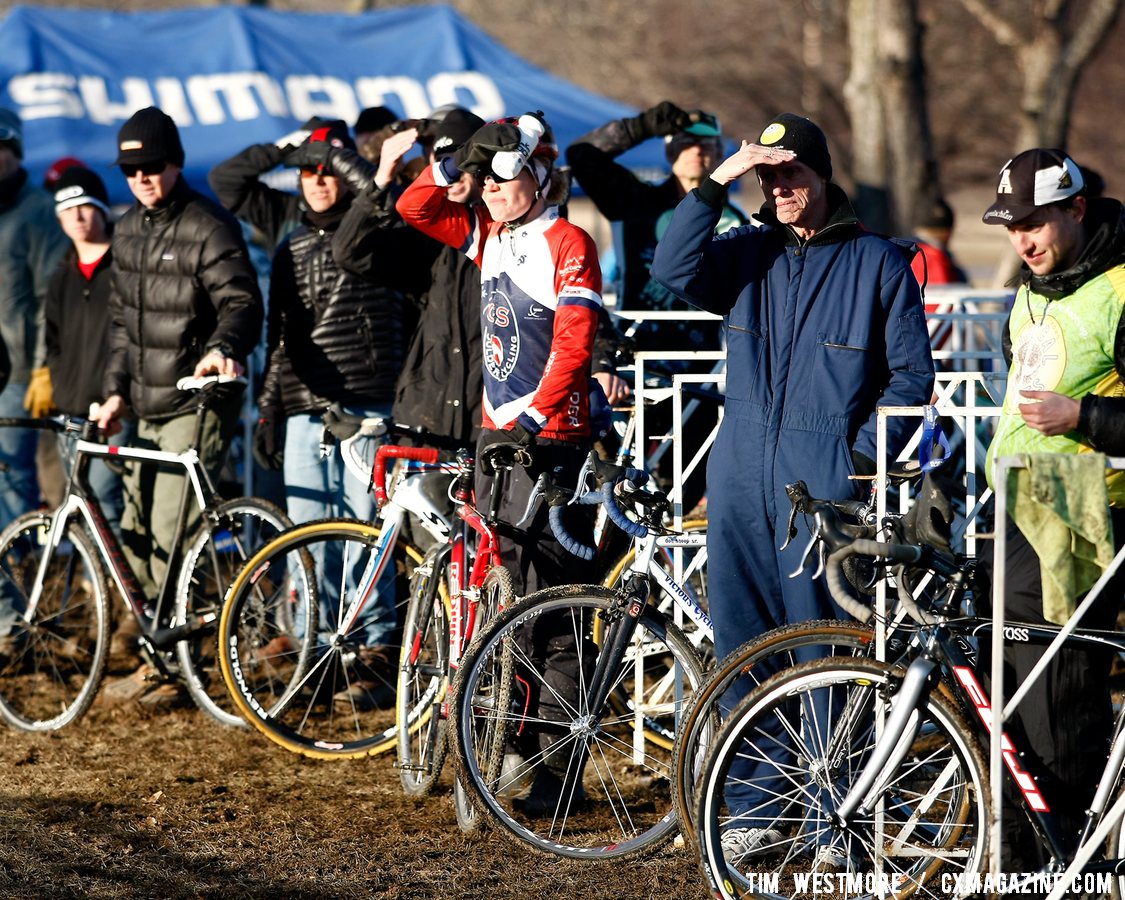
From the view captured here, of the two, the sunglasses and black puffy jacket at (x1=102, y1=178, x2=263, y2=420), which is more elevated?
the sunglasses

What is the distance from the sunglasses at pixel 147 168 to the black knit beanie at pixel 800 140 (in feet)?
9.41

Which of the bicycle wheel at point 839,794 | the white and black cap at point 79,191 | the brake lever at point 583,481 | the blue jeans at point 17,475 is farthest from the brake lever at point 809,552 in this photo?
the blue jeans at point 17,475

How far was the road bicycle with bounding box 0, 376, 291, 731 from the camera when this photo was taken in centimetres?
609

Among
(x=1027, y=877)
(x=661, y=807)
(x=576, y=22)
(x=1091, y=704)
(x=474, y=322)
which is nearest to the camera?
(x=1027, y=877)

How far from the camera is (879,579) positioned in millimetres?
4051

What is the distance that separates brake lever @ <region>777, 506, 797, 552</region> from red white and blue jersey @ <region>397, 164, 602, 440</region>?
2.79ft

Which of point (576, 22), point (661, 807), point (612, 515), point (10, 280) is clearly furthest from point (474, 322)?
point (576, 22)

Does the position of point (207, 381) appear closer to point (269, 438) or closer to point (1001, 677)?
point (269, 438)

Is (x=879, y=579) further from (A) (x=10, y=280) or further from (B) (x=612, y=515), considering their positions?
(A) (x=10, y=280)

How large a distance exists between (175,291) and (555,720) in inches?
100

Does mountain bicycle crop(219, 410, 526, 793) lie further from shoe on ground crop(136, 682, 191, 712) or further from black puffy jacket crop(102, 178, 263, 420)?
black puffy jacket crop(102, 178, 263, 420)

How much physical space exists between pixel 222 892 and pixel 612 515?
1.54 meters

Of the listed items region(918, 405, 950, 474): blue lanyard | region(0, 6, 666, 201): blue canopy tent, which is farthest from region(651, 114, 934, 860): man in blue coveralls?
region(0, 6, 666, 201): blue canopy tent

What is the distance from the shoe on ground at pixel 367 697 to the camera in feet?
20.3
